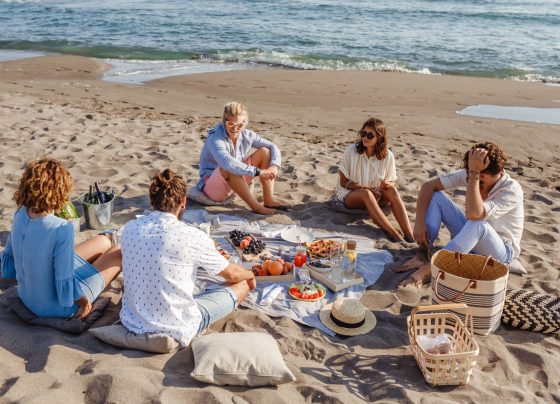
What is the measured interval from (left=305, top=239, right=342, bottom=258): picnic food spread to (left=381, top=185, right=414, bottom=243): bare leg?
1.00 metres

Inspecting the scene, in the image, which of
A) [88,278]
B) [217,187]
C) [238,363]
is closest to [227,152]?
[217,187]

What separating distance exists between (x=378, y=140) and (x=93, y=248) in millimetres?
3155

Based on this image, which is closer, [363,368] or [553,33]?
[363,368]

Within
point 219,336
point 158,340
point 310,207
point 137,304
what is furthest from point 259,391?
point 310,207

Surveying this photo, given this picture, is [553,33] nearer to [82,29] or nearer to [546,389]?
[82,29]

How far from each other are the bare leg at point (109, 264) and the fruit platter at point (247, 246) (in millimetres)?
1239

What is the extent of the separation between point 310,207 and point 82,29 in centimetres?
1952

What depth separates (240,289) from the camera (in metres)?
4.20

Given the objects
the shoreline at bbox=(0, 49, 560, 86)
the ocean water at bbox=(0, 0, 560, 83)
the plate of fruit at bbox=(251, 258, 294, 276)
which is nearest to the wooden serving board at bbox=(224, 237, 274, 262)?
the plate of fruit at bbox=(251, 258, 294, 276)

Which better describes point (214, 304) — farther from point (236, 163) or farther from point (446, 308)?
point (236, 163)

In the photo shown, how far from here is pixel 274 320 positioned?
426cm

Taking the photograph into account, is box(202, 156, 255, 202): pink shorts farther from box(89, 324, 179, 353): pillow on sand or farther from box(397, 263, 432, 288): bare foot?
box(89, 324, 179, 353): pillow on sand

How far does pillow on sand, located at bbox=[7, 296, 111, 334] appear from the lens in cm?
379

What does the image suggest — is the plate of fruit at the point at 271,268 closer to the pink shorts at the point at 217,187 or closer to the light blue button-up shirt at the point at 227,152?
the light blue button-up shirt at the point at 227,152
